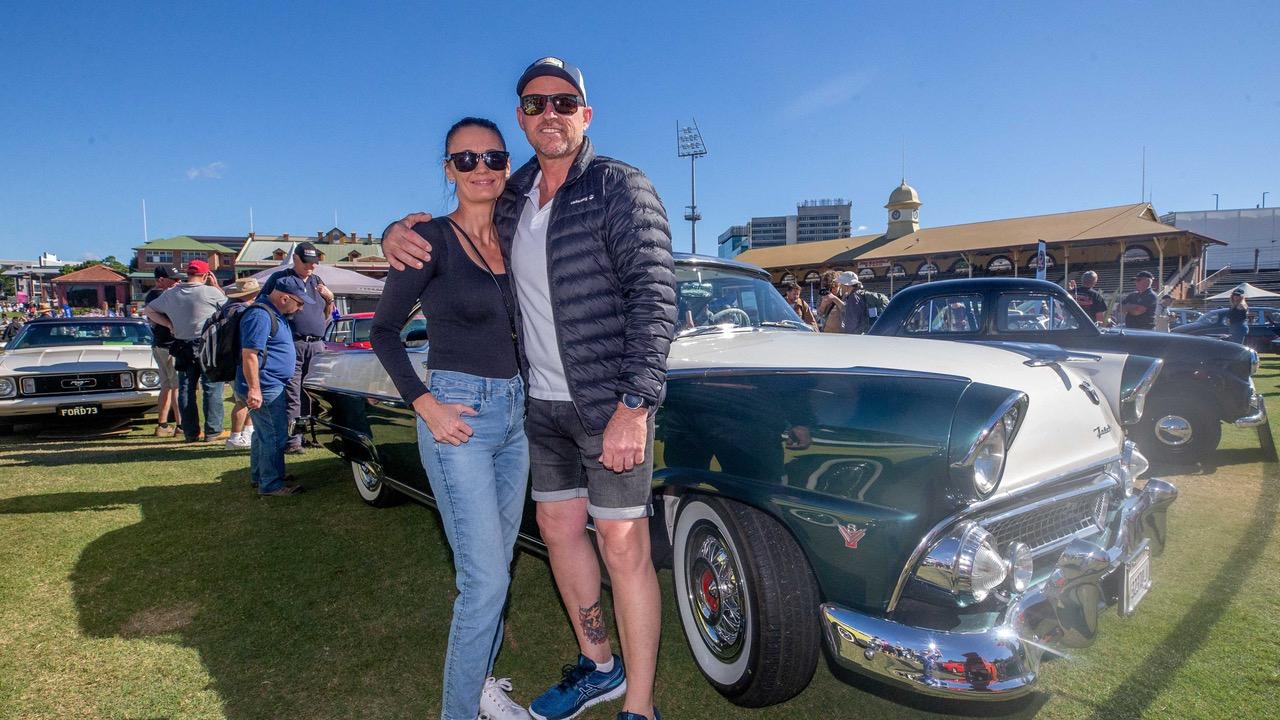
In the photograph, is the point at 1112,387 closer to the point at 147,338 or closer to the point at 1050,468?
the point at 1050,468

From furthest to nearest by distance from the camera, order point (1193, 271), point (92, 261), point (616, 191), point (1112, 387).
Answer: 1. point (92, 261)
2. point (1193, 271)
3. point (1112, 387)
4. point (616, 191)

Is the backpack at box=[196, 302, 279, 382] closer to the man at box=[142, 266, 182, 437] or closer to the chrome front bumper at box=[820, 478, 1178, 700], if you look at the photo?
the man at box=[142, 266, 182, 437]

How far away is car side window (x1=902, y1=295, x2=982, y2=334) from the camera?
194 inches

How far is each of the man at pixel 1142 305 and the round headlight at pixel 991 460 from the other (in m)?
7.97

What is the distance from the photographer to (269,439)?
4.68 meters

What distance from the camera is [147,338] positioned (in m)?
8.66

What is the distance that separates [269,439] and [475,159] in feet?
12.1

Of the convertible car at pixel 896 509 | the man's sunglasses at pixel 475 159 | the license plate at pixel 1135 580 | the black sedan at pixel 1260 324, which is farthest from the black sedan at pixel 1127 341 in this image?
the black sedan at pixel 1260 324

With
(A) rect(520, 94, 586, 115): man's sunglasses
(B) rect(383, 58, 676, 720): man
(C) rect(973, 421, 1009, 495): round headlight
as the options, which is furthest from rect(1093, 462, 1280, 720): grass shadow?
(A) rect(520, 94, 586, 115): man's sunglasses

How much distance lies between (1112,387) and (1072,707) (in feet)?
4.05

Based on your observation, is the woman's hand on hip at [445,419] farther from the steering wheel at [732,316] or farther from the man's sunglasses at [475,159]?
the steering wheel at [732,316]

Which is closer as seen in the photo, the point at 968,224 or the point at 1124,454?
the point at 1124,454

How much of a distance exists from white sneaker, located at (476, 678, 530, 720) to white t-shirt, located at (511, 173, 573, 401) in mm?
955

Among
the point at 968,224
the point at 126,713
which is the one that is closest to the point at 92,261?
the point at 968,224
